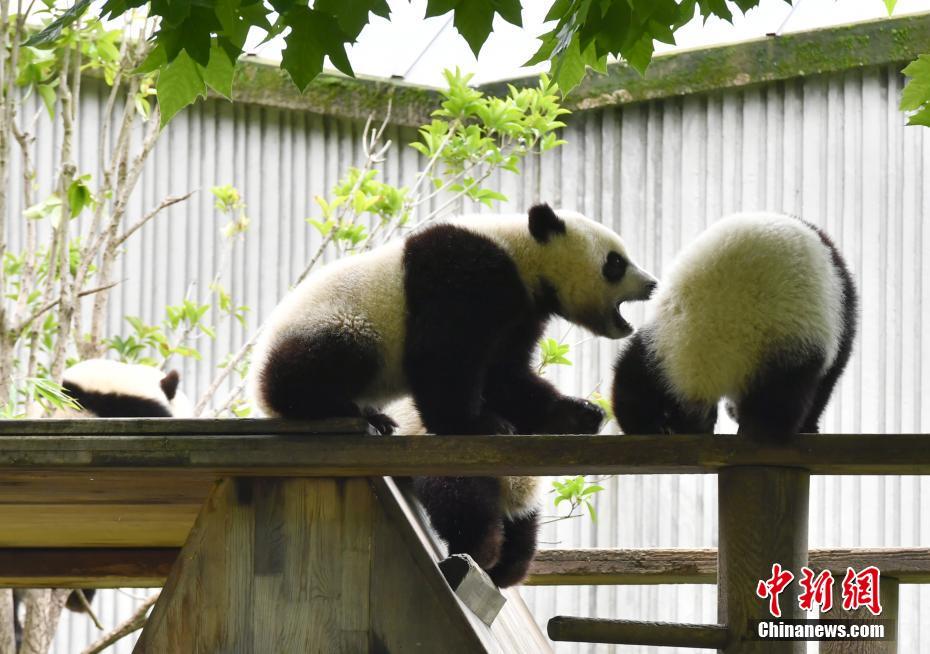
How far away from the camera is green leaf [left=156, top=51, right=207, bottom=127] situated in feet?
8.75

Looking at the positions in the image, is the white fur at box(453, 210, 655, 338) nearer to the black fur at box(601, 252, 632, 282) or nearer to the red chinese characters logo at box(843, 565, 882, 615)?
the black fur at box(601, 252, 632, 282)

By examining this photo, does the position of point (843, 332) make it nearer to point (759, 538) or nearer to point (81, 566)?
point (759, 538)

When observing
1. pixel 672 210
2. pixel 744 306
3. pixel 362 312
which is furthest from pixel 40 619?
pixel 672 210

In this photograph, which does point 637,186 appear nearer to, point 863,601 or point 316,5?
point 863,601

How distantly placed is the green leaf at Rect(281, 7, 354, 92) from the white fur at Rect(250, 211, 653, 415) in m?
0.61

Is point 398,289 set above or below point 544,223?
below

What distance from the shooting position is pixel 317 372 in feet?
9.28

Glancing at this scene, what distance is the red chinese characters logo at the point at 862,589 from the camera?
140 inches

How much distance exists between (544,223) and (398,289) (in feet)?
1.59

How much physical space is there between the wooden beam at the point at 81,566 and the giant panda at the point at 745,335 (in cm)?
176

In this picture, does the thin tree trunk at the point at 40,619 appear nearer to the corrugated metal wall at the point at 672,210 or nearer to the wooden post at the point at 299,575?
the corrugated metal wall at the point at 672,210

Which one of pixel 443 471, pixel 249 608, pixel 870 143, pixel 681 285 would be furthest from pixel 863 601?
pixel 870 143

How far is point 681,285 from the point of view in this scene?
8.99 ft

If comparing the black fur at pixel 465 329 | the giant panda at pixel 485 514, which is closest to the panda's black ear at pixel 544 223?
the black fur at pixel 465 329
